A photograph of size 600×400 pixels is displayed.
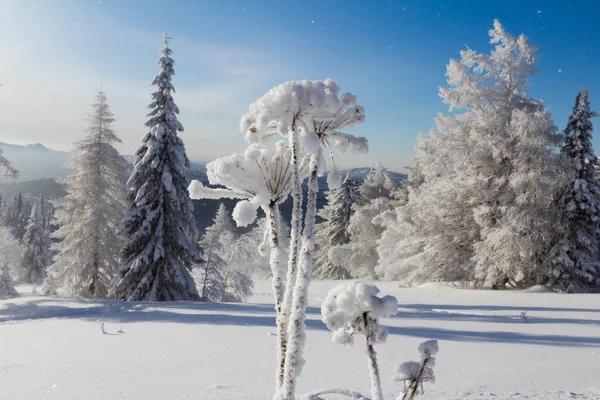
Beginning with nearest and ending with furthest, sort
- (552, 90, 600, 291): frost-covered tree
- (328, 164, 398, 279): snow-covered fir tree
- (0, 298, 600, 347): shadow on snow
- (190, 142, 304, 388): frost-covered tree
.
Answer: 1. (190, 142, 304, 388): frost-covered tree
2. (0, 298, 600, 347): shadow on snow
3. (552, 90, 600, 291): frost-covered tree
4. (328, 164, 398, 279): snow-covered fir tree

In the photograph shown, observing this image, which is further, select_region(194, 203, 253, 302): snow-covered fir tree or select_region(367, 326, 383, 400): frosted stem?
select_region(194, 203, 253, 302): snow-covered fir tree

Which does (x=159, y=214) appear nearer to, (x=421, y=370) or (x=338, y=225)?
(x=421, y=370)

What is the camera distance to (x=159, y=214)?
14781 millimetres

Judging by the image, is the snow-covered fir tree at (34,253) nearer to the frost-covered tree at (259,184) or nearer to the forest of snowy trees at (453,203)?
the forest of snowy trees at (453,203)

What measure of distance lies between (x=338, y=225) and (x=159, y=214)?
18.9m

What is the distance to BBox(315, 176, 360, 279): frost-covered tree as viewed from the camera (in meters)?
31.0

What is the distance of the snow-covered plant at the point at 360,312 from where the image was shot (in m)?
1.39

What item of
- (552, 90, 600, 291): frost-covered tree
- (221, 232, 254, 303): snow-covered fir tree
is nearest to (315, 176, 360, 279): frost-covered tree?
(221, 232, 254, 303): snow-covered fir tree

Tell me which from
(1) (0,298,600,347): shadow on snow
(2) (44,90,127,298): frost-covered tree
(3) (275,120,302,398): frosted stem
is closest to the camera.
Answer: (3) (275,120,302,398): frosted stem

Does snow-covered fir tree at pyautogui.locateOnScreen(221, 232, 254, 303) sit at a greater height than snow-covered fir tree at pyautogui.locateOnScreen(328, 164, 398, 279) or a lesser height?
lesser

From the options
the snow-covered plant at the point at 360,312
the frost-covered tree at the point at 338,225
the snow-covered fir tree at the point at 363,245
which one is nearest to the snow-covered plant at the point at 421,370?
the snow-covered plant at the point at 360,312

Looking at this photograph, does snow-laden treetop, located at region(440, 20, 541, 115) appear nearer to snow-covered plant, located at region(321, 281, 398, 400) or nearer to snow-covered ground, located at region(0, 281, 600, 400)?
snow-covered ground, located at region(0, 281, 600, 400)

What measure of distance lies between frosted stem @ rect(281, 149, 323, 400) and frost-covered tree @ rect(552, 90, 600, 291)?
1671 centimetres

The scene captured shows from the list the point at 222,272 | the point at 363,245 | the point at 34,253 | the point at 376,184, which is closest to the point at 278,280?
the point at 222,272
